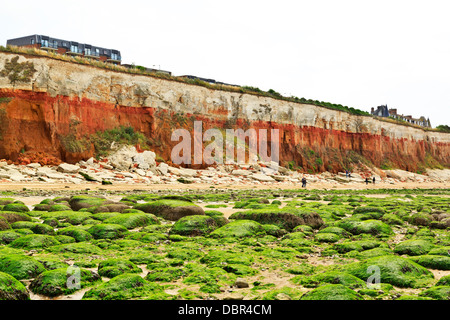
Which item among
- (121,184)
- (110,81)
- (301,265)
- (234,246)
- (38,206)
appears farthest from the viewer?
(110,81)

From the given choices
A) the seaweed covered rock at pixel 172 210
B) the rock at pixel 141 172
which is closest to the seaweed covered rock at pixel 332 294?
the seaweed covered rock at pixel 172 210

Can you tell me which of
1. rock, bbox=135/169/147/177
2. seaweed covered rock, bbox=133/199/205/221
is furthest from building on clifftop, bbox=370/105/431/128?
seaweed covered rock, bbox=133/199/205/221

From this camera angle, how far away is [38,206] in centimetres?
2038

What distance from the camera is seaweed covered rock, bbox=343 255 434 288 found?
9.55 meters

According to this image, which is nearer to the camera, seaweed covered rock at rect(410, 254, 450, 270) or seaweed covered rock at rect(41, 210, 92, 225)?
seaweed covered rock at rect(410, 254, 450, 270)

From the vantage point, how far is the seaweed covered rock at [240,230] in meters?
15.1

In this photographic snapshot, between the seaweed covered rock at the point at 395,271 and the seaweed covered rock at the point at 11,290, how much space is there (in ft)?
25.4

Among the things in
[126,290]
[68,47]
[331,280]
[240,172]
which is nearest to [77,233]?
[126,290]

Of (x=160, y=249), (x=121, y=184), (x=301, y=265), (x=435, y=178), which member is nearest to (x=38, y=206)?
(x=160, y=249)

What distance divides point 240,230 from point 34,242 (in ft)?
24.2

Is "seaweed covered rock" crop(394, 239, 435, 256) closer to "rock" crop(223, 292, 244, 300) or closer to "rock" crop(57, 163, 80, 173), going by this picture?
"rock" crop(223, 292, 244, 300)

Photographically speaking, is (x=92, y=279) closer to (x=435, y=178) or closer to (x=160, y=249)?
(x=160, y=249)

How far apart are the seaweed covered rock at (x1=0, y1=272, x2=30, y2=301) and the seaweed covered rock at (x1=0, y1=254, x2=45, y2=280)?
1056 mm
